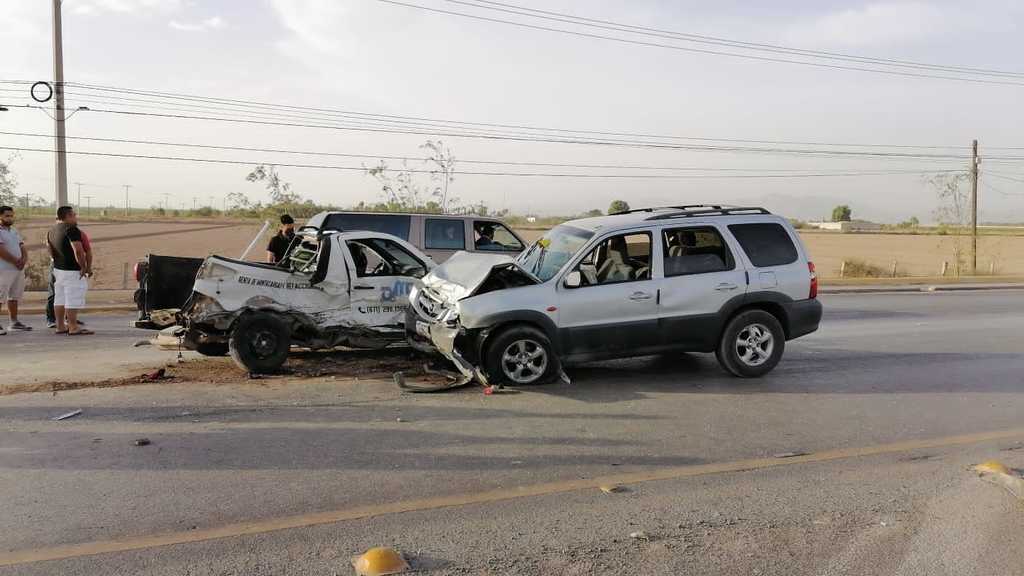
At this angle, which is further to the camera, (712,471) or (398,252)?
(398,252)

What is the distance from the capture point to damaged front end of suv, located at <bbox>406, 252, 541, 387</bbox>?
7871 mm

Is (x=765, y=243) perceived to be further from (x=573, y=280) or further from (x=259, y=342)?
(x=259, y=342)

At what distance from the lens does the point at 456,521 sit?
4570 millimetres

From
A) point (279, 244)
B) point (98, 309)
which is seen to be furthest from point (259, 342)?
point (98, 309)

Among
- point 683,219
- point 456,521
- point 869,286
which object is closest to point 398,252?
point 683,219

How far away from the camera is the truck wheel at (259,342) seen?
→ 332 inches

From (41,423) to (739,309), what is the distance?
690cm

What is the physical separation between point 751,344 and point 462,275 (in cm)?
333

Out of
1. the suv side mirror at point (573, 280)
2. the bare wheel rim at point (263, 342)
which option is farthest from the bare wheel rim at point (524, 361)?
the bare wheel rim at point (263, 342)

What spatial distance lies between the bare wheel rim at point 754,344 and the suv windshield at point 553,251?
209 cm

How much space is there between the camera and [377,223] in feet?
43.6

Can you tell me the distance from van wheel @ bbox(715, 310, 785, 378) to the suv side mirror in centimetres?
181

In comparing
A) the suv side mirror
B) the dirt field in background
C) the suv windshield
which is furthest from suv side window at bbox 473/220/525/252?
the dirt field in background

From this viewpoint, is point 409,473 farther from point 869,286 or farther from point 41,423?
point 869,286
